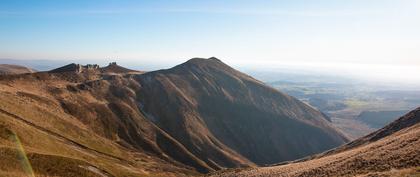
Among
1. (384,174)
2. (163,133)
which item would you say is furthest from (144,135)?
(384,174)

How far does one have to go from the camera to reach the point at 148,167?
373ft

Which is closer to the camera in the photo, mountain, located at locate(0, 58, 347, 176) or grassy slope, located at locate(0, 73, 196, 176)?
grassy slope, located at locate(0, 73, 196, 176)

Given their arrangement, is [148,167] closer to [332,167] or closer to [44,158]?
[44,158]

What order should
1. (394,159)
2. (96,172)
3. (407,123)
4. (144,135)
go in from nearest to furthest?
(394,159) → (96,172) → (407,123) → (144,135)

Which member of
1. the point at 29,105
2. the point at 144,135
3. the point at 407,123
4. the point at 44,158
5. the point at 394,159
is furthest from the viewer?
the point at 144,135

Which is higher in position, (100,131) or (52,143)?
(52,143)

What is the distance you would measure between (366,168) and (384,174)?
8.46 m

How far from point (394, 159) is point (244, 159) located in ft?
501

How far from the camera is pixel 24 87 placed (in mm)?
131875

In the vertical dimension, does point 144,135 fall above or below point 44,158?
below

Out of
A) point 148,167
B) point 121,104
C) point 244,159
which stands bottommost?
point 244,159

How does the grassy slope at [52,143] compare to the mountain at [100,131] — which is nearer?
the grassy slope at [52,143]

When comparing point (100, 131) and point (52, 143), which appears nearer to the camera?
point (52, 143)

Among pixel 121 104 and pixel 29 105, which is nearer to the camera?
pixel 29 105
